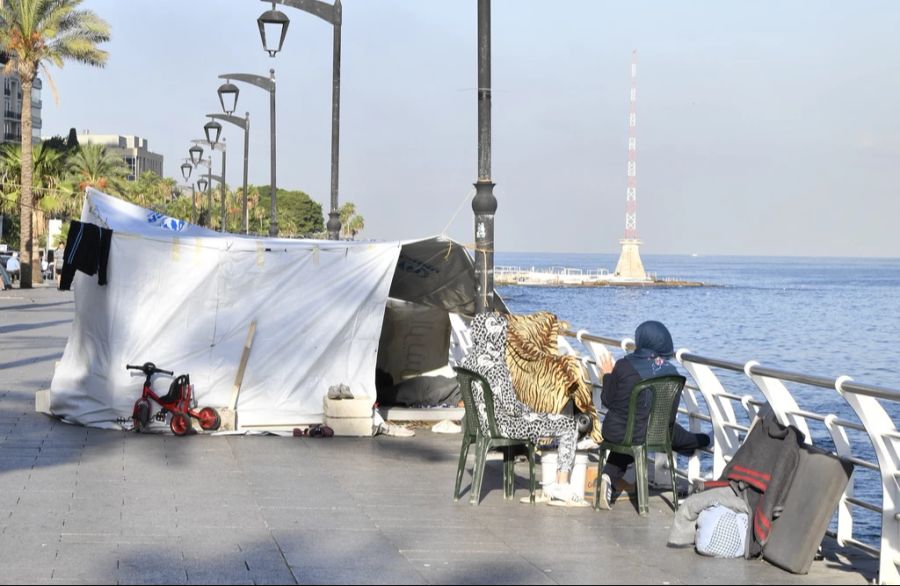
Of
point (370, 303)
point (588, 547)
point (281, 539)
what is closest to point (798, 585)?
point (588, 547)

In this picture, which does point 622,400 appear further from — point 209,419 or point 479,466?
point 209,419

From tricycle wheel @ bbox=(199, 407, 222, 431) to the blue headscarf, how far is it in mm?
5324

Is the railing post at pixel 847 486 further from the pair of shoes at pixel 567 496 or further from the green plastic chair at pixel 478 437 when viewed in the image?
the green plastic chair at pixel 478 437

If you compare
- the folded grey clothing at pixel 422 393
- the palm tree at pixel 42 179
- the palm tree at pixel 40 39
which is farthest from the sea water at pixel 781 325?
the palm tree at pixel 42 179

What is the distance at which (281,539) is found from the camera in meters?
8.02

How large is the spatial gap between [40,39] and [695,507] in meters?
46.5

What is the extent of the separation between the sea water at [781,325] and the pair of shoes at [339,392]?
8252 millimetres

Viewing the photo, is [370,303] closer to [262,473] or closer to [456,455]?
[456,455]

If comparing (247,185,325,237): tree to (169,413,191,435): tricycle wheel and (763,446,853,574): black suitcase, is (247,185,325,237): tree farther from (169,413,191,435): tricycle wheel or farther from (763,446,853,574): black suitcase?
(763,446,853,574): black suitcase

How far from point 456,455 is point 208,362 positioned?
118 inches

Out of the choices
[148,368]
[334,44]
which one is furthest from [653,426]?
[334,44]

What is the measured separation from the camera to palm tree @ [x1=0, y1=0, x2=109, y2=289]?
49.8 metres

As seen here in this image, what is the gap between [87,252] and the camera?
13.9m

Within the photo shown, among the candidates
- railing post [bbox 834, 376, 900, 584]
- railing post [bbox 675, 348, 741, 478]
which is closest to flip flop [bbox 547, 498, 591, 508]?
railing post [bbox 675, 348, 741, 478]
